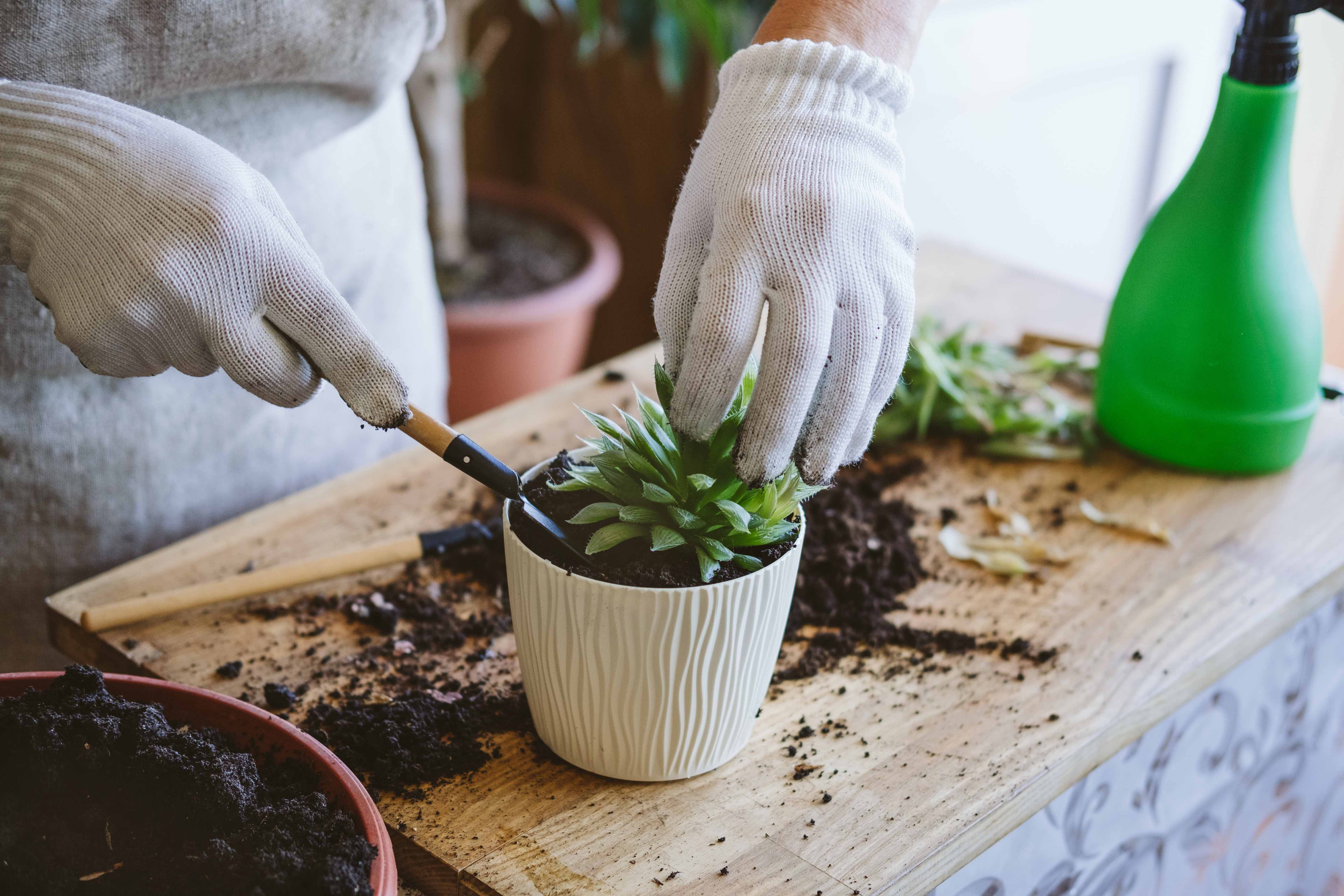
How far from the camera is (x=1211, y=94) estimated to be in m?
3.01

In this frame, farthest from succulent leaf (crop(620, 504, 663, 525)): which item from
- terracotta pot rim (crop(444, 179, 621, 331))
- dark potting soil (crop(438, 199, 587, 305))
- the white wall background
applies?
the white wall background

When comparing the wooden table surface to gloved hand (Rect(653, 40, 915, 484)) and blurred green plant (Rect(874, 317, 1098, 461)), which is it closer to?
blurred green plant (Rect(874, 317, 1098, 461))

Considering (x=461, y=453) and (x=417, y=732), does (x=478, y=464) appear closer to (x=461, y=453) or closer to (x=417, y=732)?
(x=461, y=453)

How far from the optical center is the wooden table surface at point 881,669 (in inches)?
26.9

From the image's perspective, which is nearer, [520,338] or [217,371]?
[217,371]

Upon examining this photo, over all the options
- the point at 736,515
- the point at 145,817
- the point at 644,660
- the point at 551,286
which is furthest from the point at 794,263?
the point at 551,286

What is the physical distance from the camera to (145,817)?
59 cm

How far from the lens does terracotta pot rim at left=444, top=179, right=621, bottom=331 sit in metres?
1.93

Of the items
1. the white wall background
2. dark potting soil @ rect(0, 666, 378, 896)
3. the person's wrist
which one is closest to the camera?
dark potting soil @ rect(0, 666, 378, 896)

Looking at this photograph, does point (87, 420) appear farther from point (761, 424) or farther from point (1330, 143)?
point (1330, 143)

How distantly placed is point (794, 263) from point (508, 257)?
155 cm

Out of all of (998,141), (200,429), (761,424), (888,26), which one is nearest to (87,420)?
(200,429)

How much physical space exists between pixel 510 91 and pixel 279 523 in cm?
188

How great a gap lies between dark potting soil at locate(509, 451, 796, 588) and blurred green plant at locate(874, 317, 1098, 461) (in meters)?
0.46
